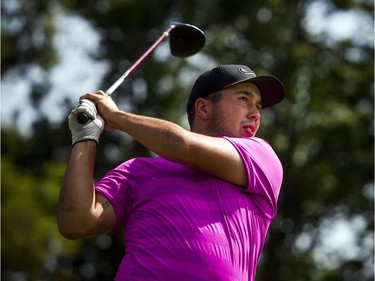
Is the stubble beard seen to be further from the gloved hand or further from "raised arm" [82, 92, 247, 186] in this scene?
the gloved hand

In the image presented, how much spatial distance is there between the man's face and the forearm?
2.76 ft

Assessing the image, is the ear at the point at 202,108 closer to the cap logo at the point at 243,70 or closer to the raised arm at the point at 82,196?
the cap logo at the point at 243,70

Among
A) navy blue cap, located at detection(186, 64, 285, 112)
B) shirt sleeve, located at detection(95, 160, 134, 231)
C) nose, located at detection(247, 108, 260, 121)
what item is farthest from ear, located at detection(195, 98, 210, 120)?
shirt sleeve, located at detection(95, 160, 134, 231)

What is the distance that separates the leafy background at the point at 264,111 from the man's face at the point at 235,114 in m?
Result: 21.7

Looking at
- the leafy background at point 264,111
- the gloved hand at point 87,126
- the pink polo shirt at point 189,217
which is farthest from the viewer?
the leafy background at point 264,111

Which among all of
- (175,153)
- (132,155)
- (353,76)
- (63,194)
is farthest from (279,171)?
(353,76)

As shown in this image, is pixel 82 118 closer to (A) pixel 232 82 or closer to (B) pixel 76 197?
(B) pixel 76 197

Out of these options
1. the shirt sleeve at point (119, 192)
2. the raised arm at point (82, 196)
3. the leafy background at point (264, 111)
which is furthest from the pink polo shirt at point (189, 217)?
the leafy background at point (264, 111)

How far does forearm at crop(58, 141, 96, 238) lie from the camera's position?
503 cm

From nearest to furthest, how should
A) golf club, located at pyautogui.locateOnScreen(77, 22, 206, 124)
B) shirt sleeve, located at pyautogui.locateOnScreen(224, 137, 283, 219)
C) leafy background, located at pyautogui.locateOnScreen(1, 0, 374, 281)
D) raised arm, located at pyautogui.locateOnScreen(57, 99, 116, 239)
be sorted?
raised arm, located at pyautogui.locateOnScreen(57, 99, 116, 239)
shirt sleeve, located at pyautogui.locateOnScreen(224, 137, 283, 219)
golf club, located at pyautogui.locateOnScreen(77, 22, 206, 124)
leafy background, located at pyautogui.locateOnScreen(1, 0, 374, 281)

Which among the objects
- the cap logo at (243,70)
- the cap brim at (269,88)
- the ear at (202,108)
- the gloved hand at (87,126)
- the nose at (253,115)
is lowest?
the gloved hand at (87,126)

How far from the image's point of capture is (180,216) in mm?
4996

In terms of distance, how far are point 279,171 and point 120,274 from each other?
106 centimetres

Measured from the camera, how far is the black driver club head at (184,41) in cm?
684
